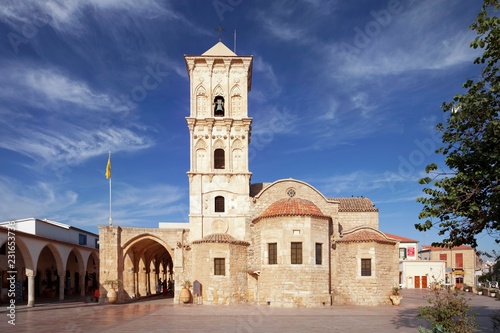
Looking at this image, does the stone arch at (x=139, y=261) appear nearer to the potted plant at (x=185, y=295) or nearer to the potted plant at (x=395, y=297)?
the potted plant at (x=185, y=295)

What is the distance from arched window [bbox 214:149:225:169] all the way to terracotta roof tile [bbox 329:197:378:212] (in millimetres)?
9834

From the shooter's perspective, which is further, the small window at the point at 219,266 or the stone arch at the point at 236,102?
the stone arch at the point at 236,102

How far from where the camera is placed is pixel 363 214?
3244 centimetres

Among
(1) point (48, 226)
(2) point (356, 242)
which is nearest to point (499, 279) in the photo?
(2) point (356, 242)

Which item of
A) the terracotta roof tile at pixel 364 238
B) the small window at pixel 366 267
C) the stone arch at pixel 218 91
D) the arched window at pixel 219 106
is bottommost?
the small window at pixel 366 267

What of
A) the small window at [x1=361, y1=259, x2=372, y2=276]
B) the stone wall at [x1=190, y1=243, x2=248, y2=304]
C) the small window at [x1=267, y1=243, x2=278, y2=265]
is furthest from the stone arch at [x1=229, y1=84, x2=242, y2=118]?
the small window at [x1=361, y1=259, x2=372, y2=276]

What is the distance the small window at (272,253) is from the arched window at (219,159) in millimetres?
7687

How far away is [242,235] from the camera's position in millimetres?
30141

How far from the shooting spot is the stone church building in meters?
26.9

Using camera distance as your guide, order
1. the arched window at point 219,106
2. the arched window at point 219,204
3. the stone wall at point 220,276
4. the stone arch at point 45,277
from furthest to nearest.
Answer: the stone arch at point 45,277, the arched window at point 219,106, the arched window at point 219,204, the stone wall at point 220,276

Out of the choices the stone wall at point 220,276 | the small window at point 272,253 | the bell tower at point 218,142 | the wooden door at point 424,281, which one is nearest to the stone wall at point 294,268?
the small window at point 272,253

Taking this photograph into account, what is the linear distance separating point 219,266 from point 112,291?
8.35m

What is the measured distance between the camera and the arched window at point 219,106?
32463 millimetres

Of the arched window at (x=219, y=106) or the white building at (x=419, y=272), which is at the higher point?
the arched window at (x=219, y=106)
